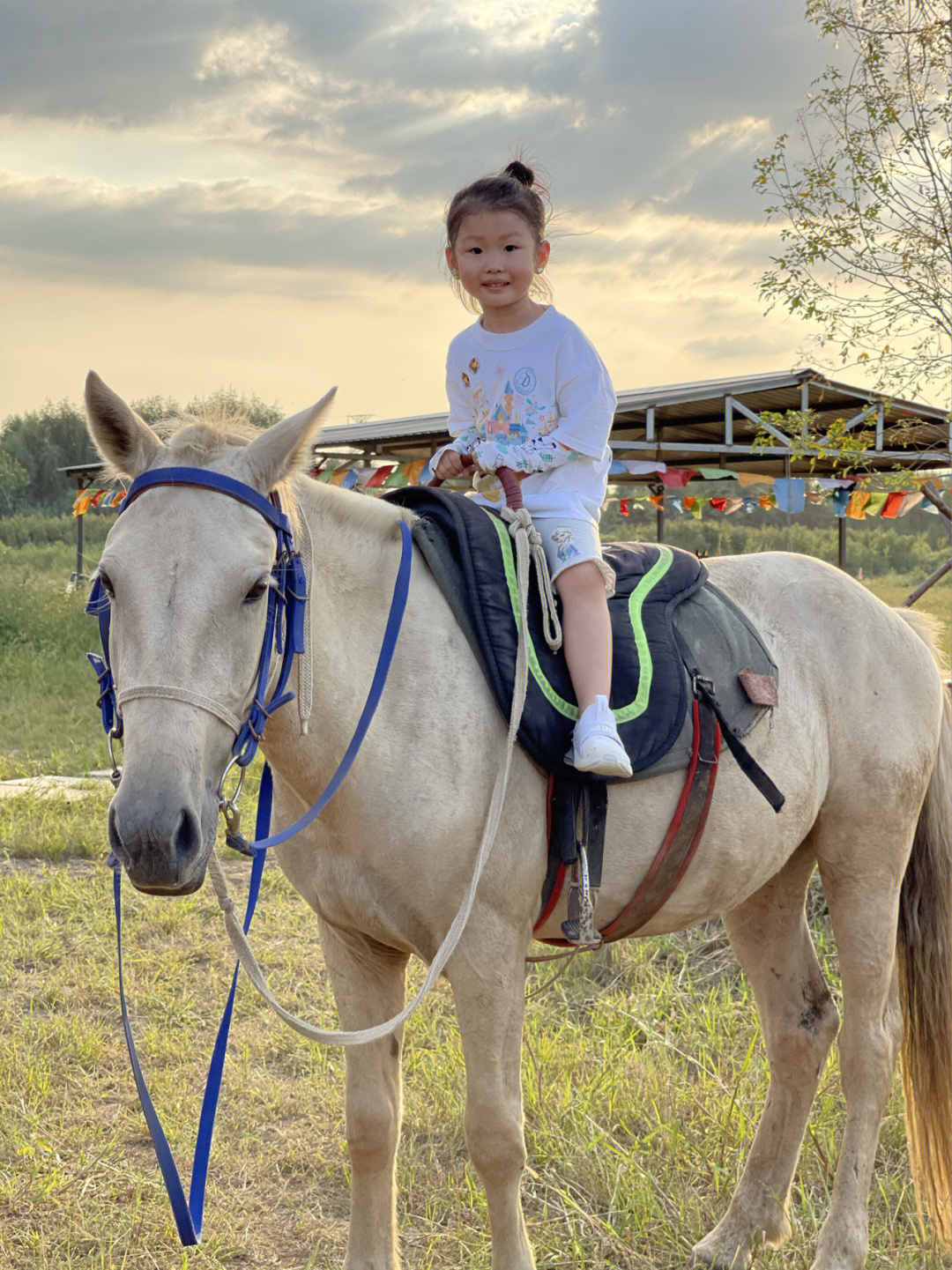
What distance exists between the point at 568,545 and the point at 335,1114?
2050 millimetres

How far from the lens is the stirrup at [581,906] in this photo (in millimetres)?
2240

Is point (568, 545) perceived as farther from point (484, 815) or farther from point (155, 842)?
point (155, 842)

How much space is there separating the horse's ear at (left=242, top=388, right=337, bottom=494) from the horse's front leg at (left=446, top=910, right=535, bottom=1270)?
97 cm

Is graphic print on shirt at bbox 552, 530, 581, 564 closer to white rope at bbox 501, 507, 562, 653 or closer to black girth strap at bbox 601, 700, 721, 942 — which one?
white rope at bbox 501, 507, 562, 653

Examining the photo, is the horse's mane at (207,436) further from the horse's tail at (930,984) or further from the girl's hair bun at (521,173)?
the horse's tail at (930,984)

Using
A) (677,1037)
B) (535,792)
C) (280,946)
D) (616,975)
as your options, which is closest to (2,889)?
(280,946)

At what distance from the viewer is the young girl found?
2.36m

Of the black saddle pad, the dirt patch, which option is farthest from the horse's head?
the dirt patch

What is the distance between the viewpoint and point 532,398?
251 cm

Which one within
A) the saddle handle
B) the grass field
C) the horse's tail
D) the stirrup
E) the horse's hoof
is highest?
the saddle handle

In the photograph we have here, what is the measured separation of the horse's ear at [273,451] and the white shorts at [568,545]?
0.71 metres

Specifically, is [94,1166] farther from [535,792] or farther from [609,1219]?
[535,792]

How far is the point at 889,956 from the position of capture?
2.89m

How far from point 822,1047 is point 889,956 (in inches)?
13.3
